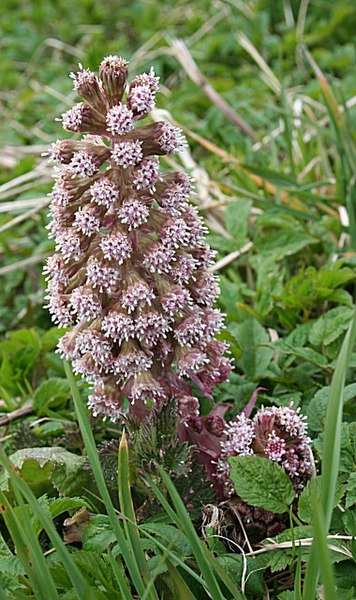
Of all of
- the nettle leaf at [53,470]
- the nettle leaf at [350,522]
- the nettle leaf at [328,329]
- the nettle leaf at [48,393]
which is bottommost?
the nettle leaf at [350,522]

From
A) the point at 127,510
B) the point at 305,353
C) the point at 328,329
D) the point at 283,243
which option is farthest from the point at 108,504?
the point at 283,243

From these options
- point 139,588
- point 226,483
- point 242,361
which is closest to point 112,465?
point 226,483

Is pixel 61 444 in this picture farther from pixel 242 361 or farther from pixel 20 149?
pixel 20 149

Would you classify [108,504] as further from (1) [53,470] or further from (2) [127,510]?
(1) [53,470]

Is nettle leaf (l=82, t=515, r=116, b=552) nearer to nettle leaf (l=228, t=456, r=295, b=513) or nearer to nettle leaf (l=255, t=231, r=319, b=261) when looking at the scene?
nettle leaf (l=228, t=456, r=295, b=513)

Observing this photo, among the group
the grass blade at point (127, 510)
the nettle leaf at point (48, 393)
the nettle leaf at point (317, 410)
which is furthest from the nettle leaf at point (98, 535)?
the nettle leaf at point (48, 393)

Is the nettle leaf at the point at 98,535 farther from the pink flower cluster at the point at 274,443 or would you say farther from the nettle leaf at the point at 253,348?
the nettle leaf at the point at 253,348

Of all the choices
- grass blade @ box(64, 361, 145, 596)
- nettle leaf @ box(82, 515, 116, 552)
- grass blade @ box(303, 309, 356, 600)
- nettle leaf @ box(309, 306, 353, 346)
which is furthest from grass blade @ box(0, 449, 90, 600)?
nettle leaf @ box(309, 306, 353, 346)
